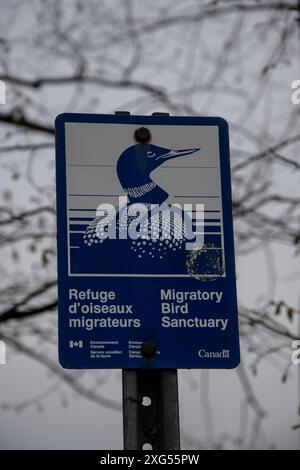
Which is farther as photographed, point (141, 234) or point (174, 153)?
point (174, 153)

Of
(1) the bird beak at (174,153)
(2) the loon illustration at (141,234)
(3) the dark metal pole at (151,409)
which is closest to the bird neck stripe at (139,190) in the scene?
(2) the loon illustration at (141,234)

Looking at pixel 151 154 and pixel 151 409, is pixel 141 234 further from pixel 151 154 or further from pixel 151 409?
pixel 151 409

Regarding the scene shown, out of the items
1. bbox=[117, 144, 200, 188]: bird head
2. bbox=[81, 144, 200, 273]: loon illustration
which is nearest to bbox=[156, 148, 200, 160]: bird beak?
bbox=[117, 144, 200, 188]: bird head

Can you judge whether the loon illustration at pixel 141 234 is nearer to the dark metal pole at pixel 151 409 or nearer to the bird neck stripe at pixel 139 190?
the bird neck stripe at pixel 139 190

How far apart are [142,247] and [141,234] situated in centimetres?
5

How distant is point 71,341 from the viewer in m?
4.32

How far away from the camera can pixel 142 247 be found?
4.42 m

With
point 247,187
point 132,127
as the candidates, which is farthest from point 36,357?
point 132,127

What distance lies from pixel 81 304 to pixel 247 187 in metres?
3.68

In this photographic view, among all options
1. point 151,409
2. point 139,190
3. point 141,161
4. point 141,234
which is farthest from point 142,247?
point 151,409

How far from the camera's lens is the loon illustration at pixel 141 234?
4.41 meters

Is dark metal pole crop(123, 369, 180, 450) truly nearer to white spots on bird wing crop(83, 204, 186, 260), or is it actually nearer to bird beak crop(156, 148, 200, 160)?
white spots on bird wing crop(83, 204, 186, 260)

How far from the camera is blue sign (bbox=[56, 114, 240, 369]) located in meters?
4.33

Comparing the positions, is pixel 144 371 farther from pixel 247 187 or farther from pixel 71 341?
pixel 247 187
